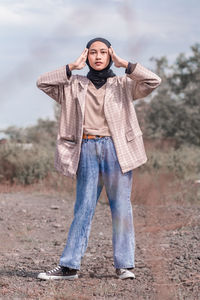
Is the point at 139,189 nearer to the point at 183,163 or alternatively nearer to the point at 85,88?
the point at 183,163

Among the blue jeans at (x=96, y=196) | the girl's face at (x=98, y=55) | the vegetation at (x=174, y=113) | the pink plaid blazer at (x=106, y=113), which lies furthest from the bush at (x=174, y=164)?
the girl's face at (x=98, y=55)

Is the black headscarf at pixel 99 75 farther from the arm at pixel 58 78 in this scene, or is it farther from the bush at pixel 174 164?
the bush at pixel 174 164

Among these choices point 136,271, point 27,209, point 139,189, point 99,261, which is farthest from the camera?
point 139,189

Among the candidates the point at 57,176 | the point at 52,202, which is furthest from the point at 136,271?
the point at 57,176

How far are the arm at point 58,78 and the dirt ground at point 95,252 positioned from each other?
122cm

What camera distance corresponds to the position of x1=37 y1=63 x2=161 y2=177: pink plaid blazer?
150 inches

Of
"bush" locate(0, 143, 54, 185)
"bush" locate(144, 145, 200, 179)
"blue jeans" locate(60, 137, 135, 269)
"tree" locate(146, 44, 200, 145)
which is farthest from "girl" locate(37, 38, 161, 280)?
"tree" locate(146, 44, 200, 145)

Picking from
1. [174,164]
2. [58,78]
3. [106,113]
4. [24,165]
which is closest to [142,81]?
[106,113]

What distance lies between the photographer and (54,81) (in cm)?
382

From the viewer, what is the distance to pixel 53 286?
12.5 feet

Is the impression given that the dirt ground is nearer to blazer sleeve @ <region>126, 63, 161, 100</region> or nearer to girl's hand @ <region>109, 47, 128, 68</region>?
blazer sleeve @ <region>126, 63, 161, 100</region>

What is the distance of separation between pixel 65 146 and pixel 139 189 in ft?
20.1

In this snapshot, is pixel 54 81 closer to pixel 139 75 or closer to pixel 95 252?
pixel 139 75

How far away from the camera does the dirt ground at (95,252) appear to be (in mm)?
3721
